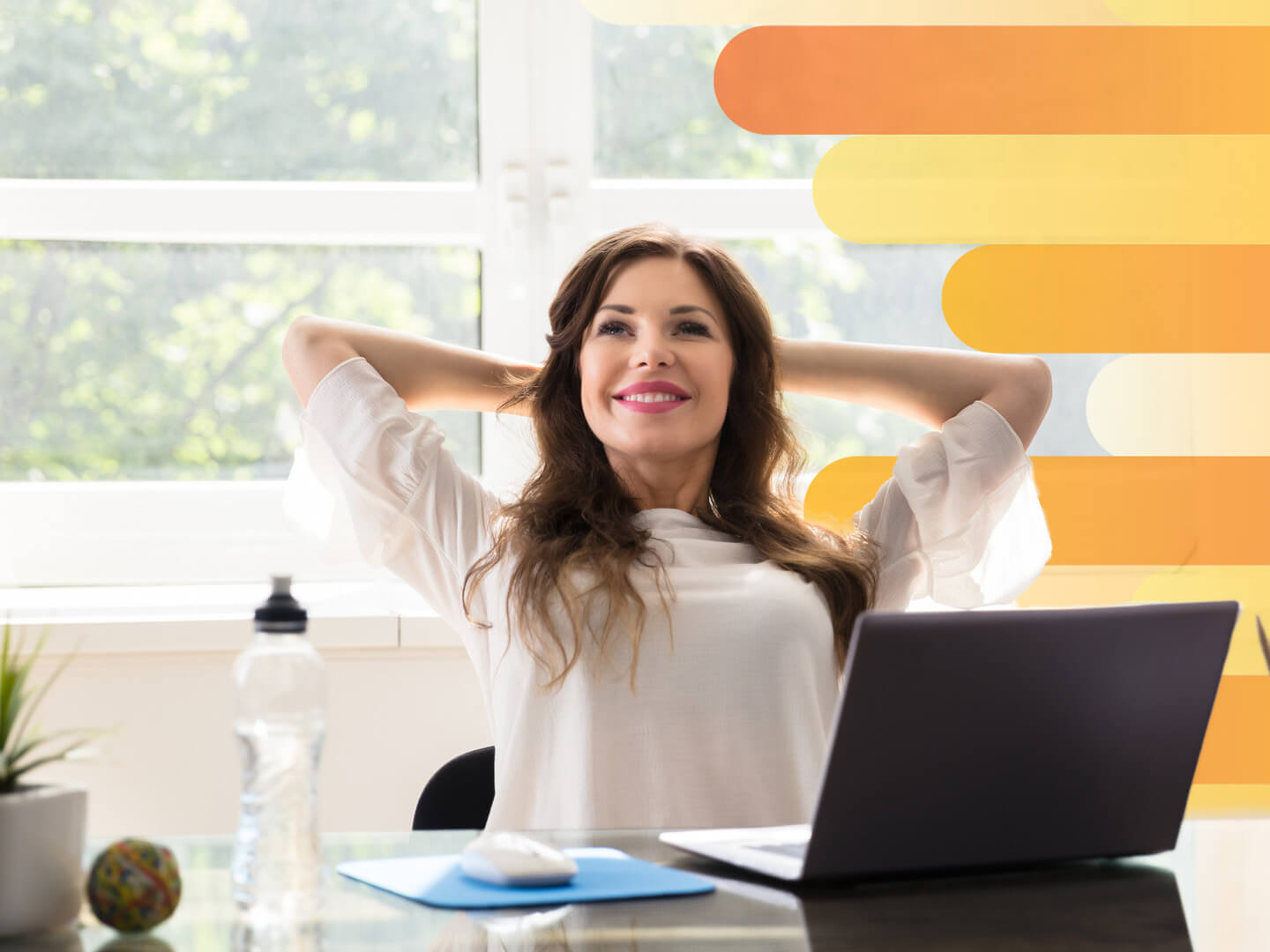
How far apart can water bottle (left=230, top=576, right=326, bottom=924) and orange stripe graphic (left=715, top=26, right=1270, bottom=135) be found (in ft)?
5.40

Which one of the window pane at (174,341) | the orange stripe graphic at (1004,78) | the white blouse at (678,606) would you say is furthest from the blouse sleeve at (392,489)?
the orange stripe graphic at (1004,78)

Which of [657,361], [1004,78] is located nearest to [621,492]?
[657,361]

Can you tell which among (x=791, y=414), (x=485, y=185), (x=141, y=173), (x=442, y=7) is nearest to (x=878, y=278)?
(x=791, y=414)

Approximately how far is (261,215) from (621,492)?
102 cm

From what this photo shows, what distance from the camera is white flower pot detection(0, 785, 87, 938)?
0.68m

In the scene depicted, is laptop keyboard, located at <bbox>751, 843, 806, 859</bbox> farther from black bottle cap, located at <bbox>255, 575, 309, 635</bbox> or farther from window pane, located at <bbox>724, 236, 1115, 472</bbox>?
window pane, located at <bbox>724, 236, 1115, 472</bbox>

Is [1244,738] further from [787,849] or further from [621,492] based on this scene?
[787,849]

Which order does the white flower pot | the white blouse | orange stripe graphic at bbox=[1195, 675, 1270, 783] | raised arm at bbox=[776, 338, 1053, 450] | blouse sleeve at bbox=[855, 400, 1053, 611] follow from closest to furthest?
the white flower pot < the white blouse < blouse sleeve at bbox=[855, 400, 1053, 611] < raised arm at bbox=[776, 338, 1053, 450] < orange stripe graphic at bbox=[1195, 675, 1270, 783]

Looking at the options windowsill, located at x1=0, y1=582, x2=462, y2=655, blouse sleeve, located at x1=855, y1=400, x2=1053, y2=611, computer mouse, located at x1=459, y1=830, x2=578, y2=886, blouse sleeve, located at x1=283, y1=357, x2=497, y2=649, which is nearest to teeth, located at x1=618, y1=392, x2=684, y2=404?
blouse sleeve, located at x1=283, y1=357, x2=497, y2=649

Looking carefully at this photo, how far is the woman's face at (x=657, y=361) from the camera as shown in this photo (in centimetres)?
160

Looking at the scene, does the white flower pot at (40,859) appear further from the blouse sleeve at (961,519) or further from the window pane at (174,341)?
the window pane at (174,341)

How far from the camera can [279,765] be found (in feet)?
2.89

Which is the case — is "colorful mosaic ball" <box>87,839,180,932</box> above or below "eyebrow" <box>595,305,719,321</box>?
below

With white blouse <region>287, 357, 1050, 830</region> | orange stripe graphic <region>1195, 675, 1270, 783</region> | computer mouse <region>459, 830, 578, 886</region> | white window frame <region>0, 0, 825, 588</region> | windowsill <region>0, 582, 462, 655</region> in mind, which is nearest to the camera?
computer mouse <region>459, 830, 578, 886</region>
